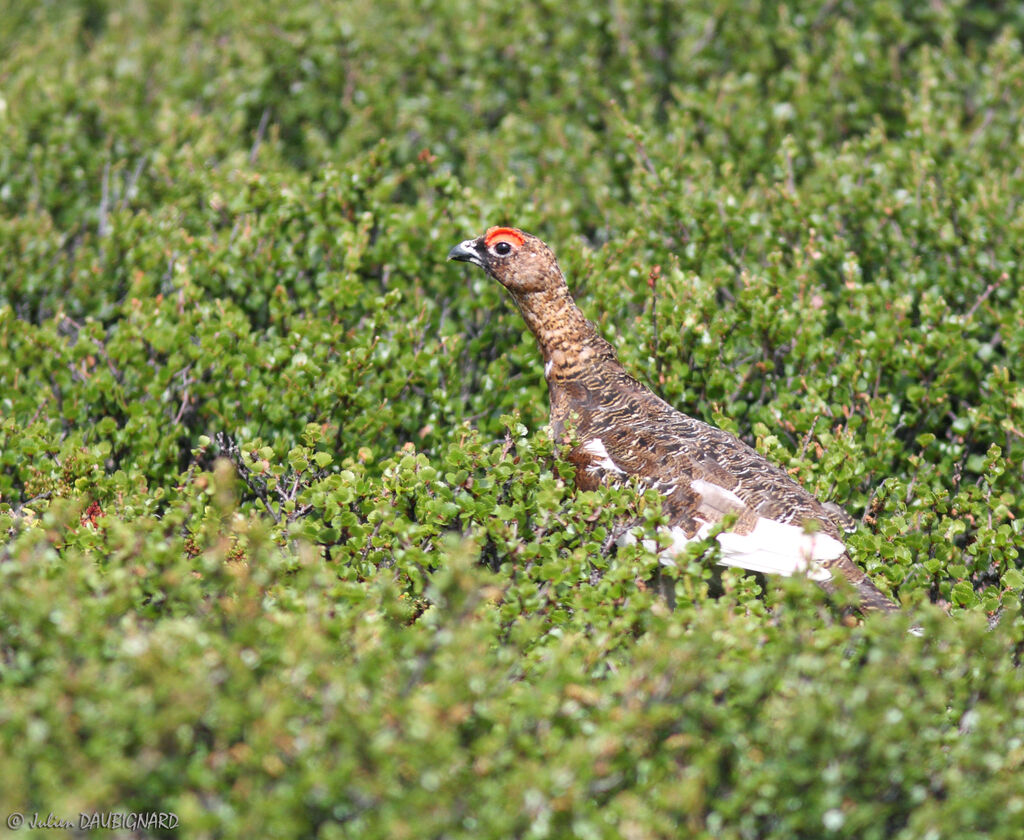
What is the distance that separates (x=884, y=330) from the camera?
6.55m

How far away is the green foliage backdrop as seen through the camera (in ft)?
10.9

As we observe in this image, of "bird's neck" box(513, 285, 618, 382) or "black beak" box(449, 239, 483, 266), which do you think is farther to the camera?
"black beak" box(449, 239, 483, 266)

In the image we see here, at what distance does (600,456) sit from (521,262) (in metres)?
1.27

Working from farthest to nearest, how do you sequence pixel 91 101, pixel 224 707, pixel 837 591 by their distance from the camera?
pixel 91 101 → pixel 837 591 → pixel 224 707

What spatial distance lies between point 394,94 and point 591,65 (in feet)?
6.12

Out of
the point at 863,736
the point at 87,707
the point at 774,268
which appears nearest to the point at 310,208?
the point at 774,268

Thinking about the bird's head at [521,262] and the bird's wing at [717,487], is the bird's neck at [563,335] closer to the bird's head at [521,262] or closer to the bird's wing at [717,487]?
the bird's head at [521,262]

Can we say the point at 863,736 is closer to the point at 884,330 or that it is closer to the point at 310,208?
the point at 884,330

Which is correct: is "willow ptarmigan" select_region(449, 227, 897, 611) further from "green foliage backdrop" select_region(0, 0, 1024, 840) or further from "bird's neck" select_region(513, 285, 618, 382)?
"green foliage backdrop" select_region(0, 0, 1024, 840)

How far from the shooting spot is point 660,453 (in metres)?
5.46

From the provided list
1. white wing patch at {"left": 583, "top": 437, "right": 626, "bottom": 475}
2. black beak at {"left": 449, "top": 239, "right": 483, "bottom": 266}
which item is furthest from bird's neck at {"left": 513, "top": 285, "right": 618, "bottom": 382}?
white wing patch at {"left": 583, "top": 437, "right": 626, "bottom": 475}

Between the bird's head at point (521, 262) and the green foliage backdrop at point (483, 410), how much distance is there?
580 millimetres

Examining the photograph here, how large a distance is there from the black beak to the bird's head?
0.08m

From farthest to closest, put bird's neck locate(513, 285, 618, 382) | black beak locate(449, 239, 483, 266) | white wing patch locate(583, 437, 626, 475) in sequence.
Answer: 1. black beak locate(449, 239, 483, 266)
2. bird's neck locate(513, 285, 618, 382)
3. white wing patch locate(583, 437, 626, 475)
